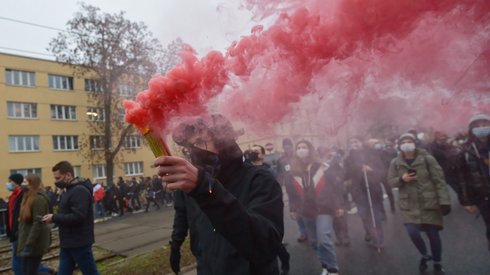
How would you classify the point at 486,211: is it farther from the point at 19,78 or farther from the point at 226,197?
the point at 19,78

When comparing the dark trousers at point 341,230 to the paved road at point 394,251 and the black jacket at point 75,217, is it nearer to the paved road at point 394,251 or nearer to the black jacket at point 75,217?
the paved road at point 394,251

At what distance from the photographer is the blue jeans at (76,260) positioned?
14.1ft

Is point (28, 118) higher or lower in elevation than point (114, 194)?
higher

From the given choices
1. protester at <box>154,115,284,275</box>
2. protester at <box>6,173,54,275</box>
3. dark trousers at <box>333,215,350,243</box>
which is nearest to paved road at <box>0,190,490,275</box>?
dark trousers at <box>333,215,350,243</box>

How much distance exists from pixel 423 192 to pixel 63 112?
3261 cm

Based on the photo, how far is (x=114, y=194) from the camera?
1650cm

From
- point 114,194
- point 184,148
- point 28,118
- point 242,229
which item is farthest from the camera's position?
point 28,118

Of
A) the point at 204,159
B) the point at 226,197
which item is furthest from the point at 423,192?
the point at 226,197

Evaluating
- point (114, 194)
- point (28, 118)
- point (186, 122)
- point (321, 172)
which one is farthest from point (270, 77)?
point (28, 118)

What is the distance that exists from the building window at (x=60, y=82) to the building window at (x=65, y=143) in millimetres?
4508

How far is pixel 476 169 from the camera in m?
4.41

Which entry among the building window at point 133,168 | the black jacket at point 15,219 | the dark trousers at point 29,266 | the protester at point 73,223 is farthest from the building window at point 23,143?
the protester at point 73,223

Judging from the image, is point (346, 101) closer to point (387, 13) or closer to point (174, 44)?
point (387, 13)

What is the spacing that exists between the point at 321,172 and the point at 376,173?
6.82 ft
